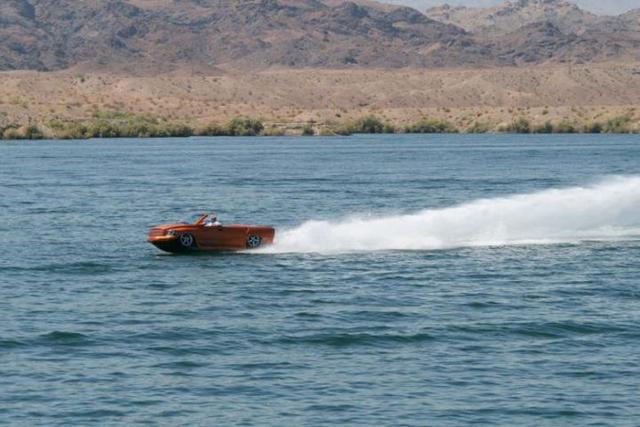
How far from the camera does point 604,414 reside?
2264 centimetres

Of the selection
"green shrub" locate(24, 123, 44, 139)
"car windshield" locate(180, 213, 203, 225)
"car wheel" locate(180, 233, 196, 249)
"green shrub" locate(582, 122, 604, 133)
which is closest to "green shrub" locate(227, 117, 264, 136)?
"green shrub" locate(24, 123, 44, 139)

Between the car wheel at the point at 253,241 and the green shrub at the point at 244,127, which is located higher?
the green shrub at the point at 244,127

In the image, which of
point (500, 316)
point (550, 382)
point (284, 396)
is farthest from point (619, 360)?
point (284, 396)

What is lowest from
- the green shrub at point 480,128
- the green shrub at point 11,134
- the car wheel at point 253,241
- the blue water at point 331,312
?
the blue water at point 331,312

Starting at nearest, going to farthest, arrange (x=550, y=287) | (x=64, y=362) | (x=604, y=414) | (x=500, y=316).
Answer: (x=604, y=414), (x=64, y=362), (x=500, y=316), (x=550, y=287)

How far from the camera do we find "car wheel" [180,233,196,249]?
40875 millimetres

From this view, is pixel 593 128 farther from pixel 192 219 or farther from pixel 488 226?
pixel 192 219

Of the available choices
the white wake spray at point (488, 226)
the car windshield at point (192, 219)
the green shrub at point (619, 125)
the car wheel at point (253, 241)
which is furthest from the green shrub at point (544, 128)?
the car wheel at point (253, 241)

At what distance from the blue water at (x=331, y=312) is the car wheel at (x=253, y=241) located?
2.52ft

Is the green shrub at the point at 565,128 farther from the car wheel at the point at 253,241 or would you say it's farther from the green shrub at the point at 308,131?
the car wheel at the point at 253,241

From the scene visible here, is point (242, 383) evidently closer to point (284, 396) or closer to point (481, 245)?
point (284, 396)

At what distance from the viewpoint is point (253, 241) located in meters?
41.8

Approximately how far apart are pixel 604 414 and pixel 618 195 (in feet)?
100

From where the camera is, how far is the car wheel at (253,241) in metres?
41.7
